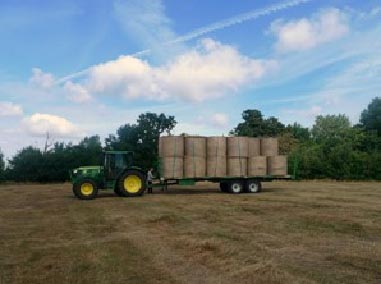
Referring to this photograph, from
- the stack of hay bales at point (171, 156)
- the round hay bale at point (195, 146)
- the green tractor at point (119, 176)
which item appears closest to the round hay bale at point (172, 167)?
the stack of hay bales at point (171, 156)

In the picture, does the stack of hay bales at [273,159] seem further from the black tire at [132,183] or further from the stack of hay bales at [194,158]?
the black tire at [132,183]

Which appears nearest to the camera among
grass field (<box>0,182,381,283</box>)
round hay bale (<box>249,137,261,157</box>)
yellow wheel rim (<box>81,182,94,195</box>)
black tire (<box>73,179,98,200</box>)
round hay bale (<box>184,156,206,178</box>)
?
grass field (<box>0,182,381,283</box>)

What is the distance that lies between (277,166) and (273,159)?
43 cm

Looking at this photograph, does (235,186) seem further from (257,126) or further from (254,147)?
(257,126)

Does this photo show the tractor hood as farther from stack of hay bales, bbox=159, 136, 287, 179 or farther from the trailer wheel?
the trailer wheel

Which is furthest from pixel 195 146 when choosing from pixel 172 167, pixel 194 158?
pixel 172 167

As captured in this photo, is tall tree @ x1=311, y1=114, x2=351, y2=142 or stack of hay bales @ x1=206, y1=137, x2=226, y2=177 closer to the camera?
stack of hay bales @ x1=206, y1=137, x2=226, y2=177

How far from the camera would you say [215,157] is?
89.5 ft

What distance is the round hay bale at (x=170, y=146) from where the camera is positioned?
26562 mm

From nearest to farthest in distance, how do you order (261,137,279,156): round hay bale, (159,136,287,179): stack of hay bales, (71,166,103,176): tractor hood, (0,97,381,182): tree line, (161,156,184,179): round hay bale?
(71,166,103,176): tractor hood → (161,156,184,179): round hay bale → (159,136,287,179): stack of hay bales → (261,137,279,156): round hay bale → (0,97,381,182): tree line

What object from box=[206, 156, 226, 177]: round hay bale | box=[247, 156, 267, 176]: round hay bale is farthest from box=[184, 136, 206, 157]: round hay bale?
box=[247, 156, 267, 176]: round hay bale

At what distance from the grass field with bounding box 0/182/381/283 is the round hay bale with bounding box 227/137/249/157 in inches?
330

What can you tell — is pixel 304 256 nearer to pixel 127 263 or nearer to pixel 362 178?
pixel 127 263

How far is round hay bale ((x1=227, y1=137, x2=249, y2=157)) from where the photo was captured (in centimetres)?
2755
